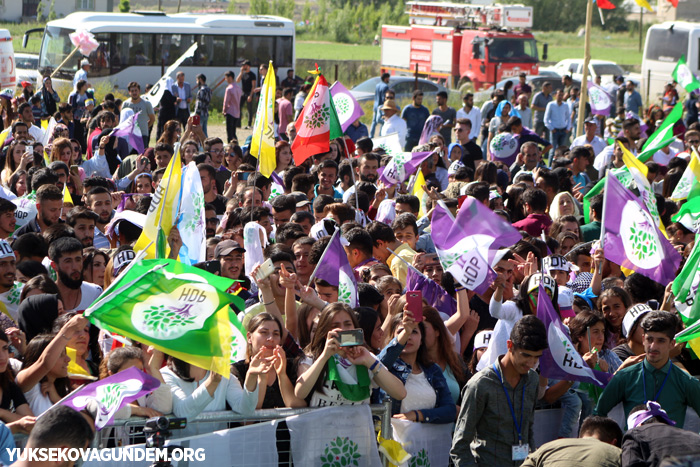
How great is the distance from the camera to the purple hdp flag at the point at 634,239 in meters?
7.65

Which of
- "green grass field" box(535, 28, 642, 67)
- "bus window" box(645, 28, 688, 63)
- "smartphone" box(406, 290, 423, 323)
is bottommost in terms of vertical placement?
"green grass field" box(535, 28, 642, 67)

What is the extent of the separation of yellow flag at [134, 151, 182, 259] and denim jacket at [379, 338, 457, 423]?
194 cm

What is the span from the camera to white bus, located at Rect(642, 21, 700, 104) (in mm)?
31109

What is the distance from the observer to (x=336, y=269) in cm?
709

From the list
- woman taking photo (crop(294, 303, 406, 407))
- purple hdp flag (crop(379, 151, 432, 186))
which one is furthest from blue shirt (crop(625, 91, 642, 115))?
woman taking photo (crop(294, 303, 406, 407))

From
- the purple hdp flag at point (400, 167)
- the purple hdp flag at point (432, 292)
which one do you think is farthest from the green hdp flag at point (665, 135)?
the purple hdp flag at point (432, 292)

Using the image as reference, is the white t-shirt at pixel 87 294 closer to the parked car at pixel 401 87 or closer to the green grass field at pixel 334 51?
the parked car at pixel 401 87

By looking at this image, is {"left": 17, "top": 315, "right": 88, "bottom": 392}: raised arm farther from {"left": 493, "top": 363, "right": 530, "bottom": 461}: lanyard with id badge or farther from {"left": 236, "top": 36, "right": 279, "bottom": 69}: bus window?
{"left": 236, "top": 36, "right": 279, "bottom": 69}: bus window

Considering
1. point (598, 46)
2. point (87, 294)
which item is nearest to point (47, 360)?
point (87, 294)

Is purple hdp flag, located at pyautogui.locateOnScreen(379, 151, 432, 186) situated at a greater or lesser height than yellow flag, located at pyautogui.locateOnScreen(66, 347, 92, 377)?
greater

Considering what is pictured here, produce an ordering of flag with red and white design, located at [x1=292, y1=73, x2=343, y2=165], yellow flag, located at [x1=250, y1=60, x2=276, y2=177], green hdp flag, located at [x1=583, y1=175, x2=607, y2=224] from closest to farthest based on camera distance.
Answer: yellow flag, located at [x1=250, y1=60, x2=276, y2=177], green hdp flag, located at [x1=583, y1=175, x2=607, y2=224], flag with red and white design, located at [x1=292, y1=73, x2=343, y2=165]

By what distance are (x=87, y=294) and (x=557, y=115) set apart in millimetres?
14787

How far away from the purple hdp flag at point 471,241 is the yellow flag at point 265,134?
2.58 m

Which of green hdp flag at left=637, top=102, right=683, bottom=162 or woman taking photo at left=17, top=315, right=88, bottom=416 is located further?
green hdp flag at left=637, top=102, right=683, bottom=162
